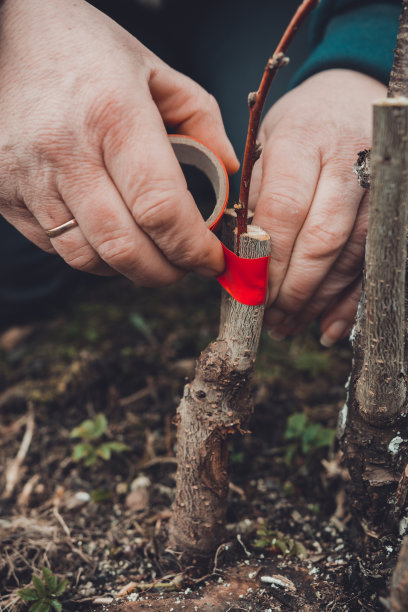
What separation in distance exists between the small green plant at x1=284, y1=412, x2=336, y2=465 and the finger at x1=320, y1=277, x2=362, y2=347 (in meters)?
0.39

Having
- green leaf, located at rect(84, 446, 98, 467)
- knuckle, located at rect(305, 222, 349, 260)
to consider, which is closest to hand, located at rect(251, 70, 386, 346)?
knuckle, located at rect(305, 222, 349, 260)

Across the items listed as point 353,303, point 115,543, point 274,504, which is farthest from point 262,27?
point 115,543

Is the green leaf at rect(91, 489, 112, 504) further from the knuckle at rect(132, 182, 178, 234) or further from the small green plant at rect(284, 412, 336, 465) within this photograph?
the knuckle at rect(132, 182, 178, 234)

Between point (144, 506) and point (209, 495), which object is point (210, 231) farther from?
point (144, 506)

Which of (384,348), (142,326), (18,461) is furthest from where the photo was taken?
(142,326)

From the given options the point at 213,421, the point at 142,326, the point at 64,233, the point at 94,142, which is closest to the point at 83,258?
the point at 64,233

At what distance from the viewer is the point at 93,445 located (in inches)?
82.9

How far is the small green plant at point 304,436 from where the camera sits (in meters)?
1.93

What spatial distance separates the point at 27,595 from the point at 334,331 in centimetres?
131

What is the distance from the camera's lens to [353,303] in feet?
5.62

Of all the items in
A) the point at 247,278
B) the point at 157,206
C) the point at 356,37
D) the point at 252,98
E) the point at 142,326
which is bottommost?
the point at 142,326

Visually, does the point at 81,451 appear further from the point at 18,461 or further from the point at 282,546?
the point at 282,546

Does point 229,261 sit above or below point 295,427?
above

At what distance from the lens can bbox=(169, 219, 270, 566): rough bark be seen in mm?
1390
